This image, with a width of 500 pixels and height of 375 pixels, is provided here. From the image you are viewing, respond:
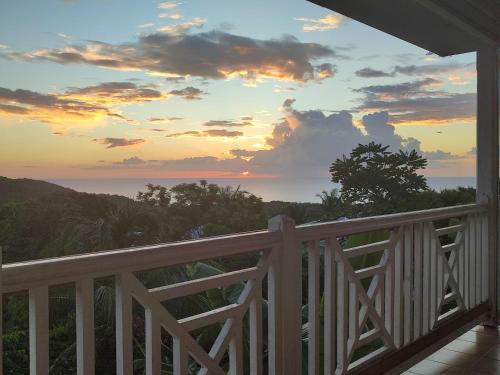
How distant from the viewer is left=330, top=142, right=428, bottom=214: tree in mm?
8453

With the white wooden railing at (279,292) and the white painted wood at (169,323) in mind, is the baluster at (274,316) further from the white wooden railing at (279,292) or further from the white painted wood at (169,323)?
the white painted wood at (169,323)

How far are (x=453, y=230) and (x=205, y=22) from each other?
5.50m

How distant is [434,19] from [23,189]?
4495 mm

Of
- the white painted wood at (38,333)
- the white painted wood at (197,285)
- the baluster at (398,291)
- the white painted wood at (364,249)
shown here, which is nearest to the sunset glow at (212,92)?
the baluster at (398,291)

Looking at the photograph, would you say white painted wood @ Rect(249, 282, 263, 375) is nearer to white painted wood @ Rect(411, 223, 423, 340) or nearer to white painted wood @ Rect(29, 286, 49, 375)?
white painted wood @ Rect(29, 286, 49, 375)

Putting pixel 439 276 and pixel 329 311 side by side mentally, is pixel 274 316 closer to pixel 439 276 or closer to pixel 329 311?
pixel 329 311

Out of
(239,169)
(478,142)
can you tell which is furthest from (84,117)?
(478,142)

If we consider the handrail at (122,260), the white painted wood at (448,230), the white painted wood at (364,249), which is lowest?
the white painted wood at (448,230)

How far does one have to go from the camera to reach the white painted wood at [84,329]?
1301mm

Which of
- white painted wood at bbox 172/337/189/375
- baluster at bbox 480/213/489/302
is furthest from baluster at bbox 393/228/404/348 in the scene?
white painted wood at bbox 172/337/189/375

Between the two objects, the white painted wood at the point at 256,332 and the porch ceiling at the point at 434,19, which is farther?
the porch ceiling at the point at 434,19

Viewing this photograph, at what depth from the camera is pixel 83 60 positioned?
618cm

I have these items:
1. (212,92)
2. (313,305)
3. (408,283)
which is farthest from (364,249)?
(212,92)

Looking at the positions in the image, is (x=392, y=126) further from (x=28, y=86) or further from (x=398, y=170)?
(x=28, y=86)
